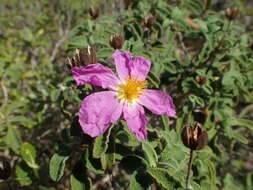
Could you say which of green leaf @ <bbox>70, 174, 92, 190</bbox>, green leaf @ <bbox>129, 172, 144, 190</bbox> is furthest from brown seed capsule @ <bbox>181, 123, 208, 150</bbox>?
Answer: green leaf @ <bbox>70, 174, 92, 190</bbox>

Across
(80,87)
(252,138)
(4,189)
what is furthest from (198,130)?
(252,138)

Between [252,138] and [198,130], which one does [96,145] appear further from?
[252,138]

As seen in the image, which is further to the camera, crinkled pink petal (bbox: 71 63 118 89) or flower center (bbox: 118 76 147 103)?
flower center (bbox: 118 76 147 103)

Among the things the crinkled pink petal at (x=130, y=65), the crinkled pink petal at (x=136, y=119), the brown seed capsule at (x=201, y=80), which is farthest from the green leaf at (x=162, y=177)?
Answer: the brown seed capsule at (x=201, y=80)

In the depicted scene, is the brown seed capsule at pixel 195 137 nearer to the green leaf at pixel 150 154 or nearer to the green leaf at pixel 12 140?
the green leaf at pixel 150 154

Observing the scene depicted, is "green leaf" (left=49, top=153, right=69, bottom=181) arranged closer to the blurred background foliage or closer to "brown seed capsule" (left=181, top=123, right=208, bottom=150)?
the blurred background foliage
